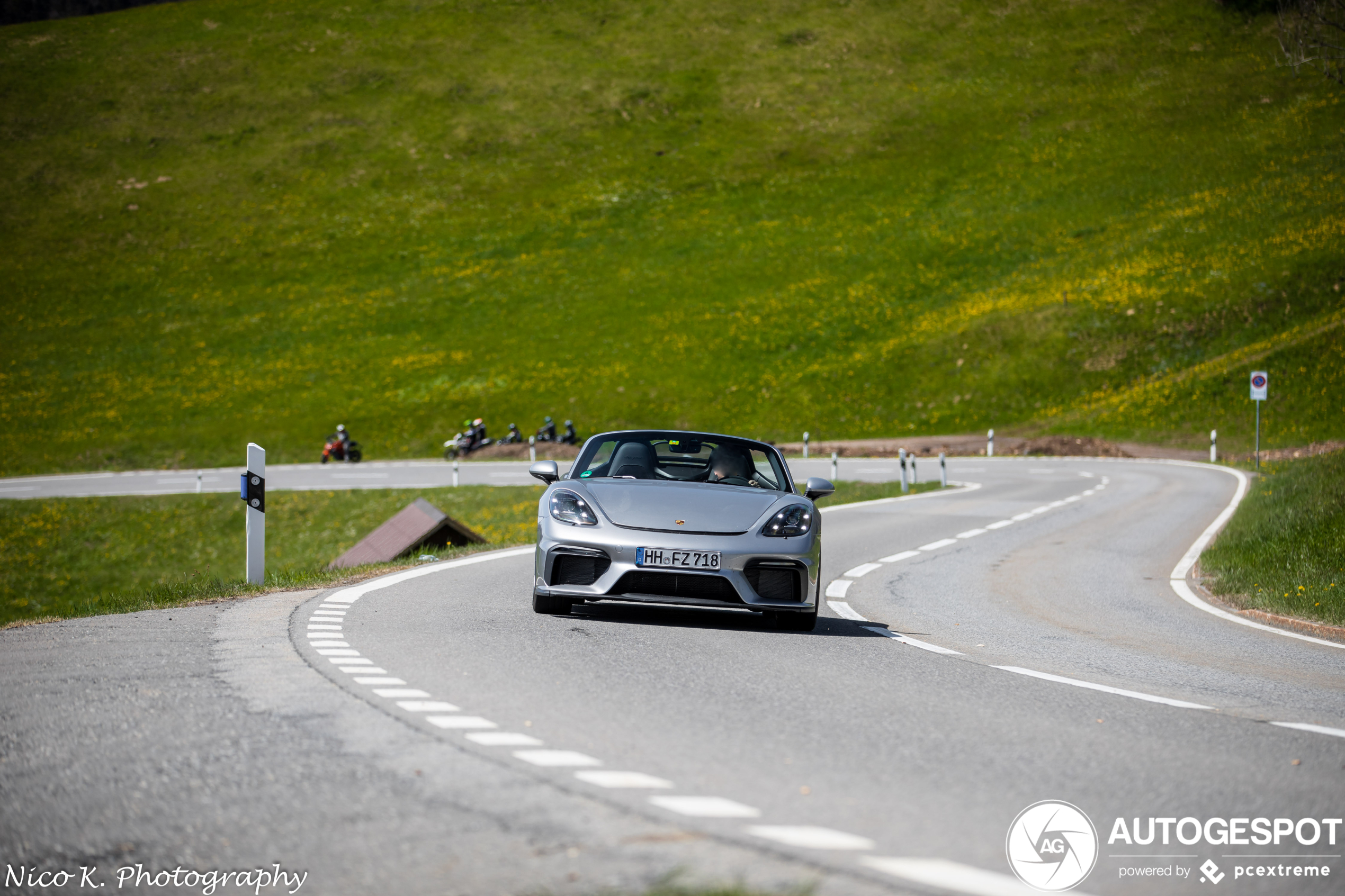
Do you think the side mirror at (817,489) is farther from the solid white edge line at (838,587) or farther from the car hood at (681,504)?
the solid white edge line at (838,587)

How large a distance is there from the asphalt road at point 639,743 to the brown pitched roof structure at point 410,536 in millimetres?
5637

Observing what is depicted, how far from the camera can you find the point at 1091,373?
57.8m

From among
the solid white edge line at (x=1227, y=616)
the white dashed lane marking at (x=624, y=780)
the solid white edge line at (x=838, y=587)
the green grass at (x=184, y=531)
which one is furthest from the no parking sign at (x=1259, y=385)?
the white dashed lane marking at (x=624, y=780)

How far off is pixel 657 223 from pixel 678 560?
227 ft

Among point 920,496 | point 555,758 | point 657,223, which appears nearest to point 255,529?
point 555,758

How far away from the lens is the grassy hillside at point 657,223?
185 ft

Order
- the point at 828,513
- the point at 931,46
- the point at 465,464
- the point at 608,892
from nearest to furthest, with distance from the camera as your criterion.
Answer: the point at 608,892
the point at 828,513
the point at 465,464
the point at 931,46

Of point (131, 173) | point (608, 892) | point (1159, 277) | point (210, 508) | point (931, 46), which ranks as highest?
point (931, 46)

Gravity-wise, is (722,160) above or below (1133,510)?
above

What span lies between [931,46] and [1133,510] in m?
80.2

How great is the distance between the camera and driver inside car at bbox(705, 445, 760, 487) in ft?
34.3

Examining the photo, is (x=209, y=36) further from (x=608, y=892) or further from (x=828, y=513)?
(x=608, y=892)

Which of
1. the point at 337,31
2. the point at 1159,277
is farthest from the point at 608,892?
the point at 337,31

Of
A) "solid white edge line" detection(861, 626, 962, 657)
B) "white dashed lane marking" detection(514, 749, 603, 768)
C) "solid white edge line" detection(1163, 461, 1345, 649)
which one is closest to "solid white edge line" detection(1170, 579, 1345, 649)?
"solid white edge line" detection(1163, 461, 1345, 649)
